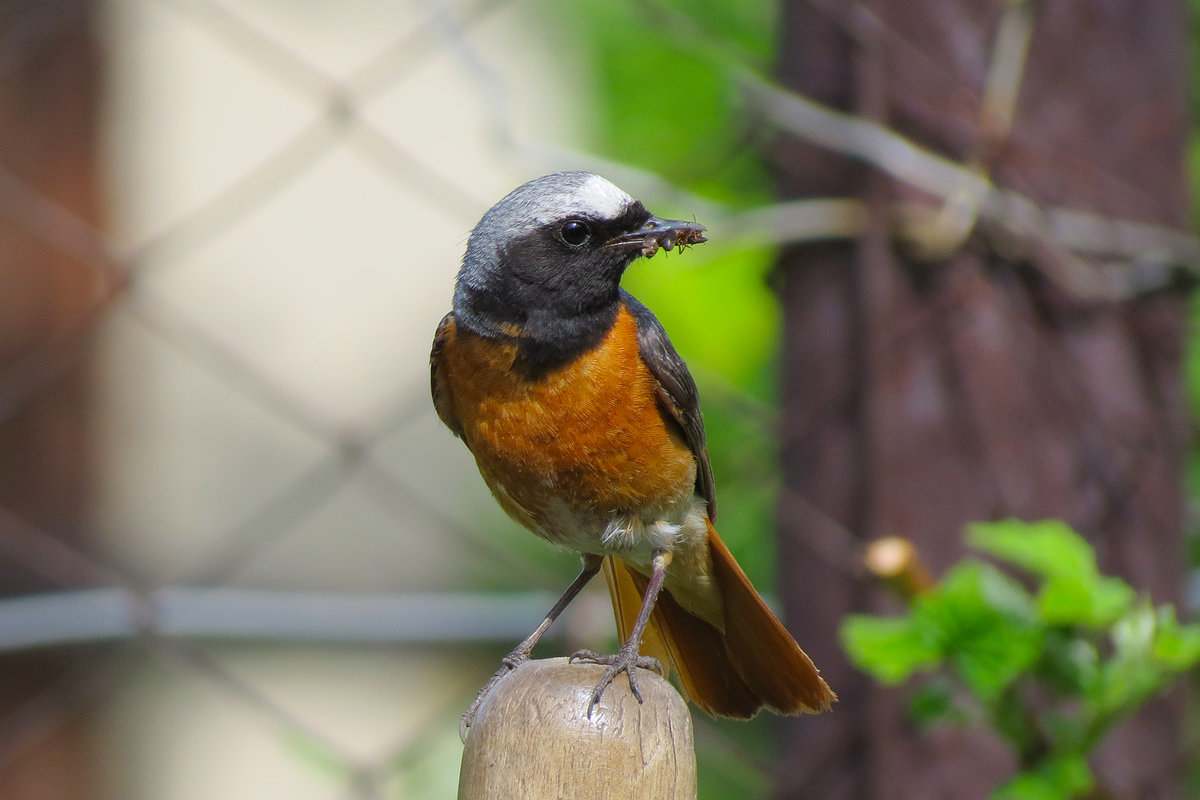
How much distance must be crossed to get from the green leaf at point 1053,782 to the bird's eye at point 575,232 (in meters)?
1.11

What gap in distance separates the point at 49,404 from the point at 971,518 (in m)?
2.93

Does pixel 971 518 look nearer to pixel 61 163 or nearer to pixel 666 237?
pixel 666 237

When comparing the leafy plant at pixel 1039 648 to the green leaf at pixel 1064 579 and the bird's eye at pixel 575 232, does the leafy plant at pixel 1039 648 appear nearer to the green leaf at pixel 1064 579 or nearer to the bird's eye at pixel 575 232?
the green leaf at pixel 1064 579

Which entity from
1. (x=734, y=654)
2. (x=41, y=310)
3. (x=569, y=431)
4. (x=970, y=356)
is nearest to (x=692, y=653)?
(x=734, y=654)

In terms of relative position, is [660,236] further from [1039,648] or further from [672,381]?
[1039,648]

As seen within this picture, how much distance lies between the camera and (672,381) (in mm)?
2113

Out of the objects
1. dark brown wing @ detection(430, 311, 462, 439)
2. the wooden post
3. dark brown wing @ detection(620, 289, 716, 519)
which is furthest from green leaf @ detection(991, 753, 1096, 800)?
dark brown wing @ detection(430, 311, 462, 439)

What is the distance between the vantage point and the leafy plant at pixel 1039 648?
1.91 meters

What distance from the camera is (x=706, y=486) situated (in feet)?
7.34

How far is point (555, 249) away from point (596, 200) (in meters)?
0.11

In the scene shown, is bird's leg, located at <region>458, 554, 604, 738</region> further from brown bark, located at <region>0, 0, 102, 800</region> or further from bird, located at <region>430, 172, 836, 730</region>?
brown bark, located at <region>0, 0, 102, 800</region>

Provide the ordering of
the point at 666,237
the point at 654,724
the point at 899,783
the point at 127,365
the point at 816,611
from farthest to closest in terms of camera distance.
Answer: the point at 127,365, the point at 816,611, the point at 899,783, the point at 666,237, the point at 654,724

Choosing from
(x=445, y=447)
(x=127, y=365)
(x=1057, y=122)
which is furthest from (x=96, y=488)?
(x=1057, y=122)

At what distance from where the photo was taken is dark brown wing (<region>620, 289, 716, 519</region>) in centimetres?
211
